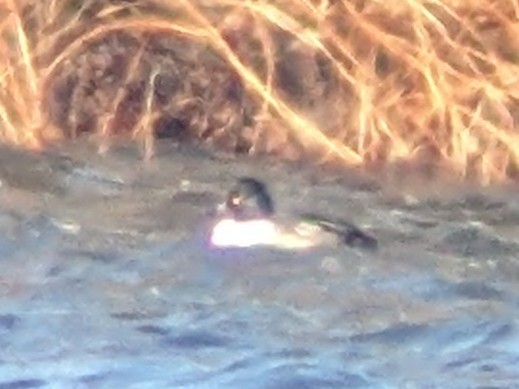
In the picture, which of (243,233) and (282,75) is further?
Result: (282,75)

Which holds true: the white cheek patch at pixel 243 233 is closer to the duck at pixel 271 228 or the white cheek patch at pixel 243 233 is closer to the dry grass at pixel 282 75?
the duck at pixel 271 228

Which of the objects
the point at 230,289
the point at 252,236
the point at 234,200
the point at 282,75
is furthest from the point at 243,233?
the point at 282,75

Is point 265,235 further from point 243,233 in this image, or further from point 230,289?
point 230,289

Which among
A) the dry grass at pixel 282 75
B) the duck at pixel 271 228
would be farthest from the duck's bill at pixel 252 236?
the dry grass at pixel 282 75

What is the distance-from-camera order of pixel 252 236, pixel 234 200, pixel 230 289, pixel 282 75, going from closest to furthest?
1. pixel 230 289
2. pixel 252 236
3. pixel 234 200
4. pixel 282 75

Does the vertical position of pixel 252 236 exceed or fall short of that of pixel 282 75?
it falls short

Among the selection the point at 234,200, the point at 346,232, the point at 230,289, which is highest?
the point at 234,200
